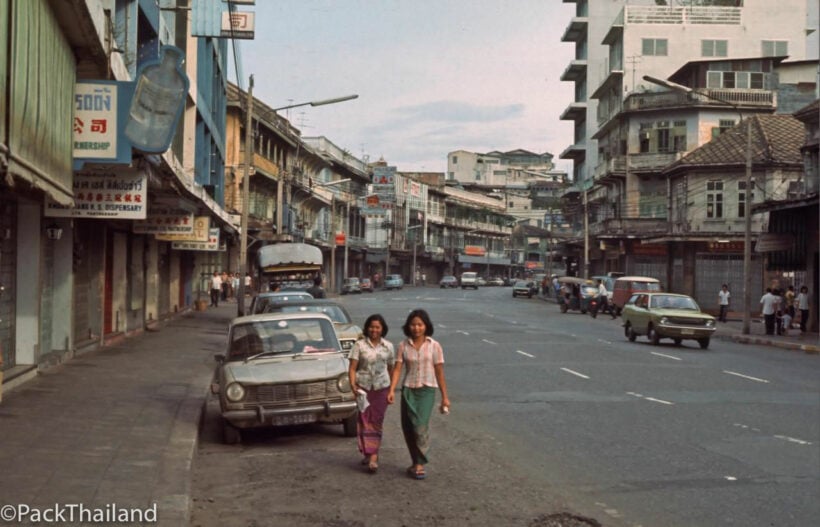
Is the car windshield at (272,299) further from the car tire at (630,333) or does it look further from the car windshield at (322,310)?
the car tire at (630,333)

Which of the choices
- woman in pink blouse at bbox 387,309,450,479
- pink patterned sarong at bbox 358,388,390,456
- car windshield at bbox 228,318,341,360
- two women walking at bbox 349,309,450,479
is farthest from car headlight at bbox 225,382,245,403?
woman in pink blouse at bbox 387,309,450,479

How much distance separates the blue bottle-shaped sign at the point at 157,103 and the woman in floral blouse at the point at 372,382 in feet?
22.6

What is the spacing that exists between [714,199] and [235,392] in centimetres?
4933

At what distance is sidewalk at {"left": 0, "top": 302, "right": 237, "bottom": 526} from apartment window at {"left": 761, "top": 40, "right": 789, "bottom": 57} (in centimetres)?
6373

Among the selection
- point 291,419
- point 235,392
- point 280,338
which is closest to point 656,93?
point 280,338

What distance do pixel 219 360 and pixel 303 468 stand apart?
2823mm

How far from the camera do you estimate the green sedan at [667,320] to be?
27.9 meters

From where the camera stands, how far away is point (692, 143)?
62.3m

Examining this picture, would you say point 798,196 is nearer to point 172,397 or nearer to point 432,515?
point 172,397

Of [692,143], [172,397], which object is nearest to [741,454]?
[172,397]

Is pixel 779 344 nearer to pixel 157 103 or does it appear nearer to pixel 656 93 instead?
pixel 157 103

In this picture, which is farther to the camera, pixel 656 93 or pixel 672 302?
pixel 656 93

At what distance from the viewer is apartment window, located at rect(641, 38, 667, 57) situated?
233 ft

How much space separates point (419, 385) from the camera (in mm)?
9430
